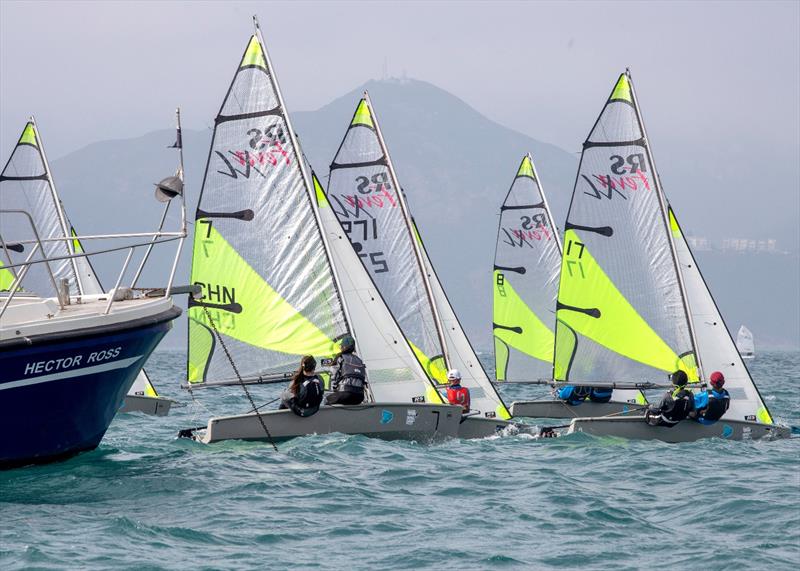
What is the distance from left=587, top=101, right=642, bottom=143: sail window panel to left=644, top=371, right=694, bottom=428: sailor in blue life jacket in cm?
660

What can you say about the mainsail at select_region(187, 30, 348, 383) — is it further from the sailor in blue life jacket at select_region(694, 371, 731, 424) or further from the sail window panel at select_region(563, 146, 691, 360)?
the sail window panel at select_region(563, 146, 691, 360)

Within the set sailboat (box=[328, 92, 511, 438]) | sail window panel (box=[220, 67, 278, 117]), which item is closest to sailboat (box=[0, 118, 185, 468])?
sail window panel (box=[220, 67, 278, 117])

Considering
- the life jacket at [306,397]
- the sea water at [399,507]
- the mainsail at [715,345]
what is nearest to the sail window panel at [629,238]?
the mainsail at [715,345]

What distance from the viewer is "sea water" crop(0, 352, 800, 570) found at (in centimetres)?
1194

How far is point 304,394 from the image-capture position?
18984mm

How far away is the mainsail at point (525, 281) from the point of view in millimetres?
34906

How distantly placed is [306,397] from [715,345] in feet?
31.2

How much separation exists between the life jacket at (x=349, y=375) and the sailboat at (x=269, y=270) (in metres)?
1.49

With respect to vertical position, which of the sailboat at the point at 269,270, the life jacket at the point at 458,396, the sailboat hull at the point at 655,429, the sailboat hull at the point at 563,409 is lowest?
the sailboat hull at the point at 563,409

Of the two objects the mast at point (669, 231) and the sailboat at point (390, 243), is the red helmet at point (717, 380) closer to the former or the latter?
the mast at point (669, 231)

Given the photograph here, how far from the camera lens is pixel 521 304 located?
35.4 metres

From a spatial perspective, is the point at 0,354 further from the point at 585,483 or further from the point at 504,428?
the point at 504,428

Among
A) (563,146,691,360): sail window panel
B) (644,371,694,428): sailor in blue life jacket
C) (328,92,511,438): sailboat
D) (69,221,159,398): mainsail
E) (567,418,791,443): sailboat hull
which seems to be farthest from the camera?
(69,221,159,398): mainsail

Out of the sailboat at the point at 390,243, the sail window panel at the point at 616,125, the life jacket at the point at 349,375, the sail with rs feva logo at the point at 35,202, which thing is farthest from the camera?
the sail with rs feva logo at the point at 35,202
